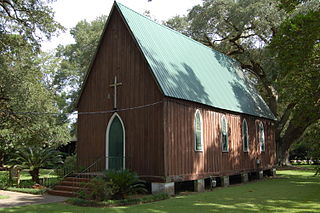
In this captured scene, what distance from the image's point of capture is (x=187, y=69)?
59.8 ft

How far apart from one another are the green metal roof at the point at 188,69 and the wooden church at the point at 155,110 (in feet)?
0.23

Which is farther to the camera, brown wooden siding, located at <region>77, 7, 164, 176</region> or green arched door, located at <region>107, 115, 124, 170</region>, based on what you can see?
green arched door, located at <region>107, 115, 124, 170</region>

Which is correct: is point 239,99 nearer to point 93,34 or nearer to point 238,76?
point 238,76

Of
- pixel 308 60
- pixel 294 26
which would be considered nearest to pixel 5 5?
pixel 294 26

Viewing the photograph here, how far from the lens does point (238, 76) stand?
992 inches

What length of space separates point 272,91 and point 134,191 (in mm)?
21736

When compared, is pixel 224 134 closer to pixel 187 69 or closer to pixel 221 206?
pixel 187 69

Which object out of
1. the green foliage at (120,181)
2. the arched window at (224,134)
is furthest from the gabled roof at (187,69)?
the green foliage at (120,181)

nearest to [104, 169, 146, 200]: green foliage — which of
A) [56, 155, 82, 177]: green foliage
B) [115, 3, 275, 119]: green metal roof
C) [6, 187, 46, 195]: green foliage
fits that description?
[6, 187, 46, 195]: green foliage

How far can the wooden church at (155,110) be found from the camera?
49.2 feet

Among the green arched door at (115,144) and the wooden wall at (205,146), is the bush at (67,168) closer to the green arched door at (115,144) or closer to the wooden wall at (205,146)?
the green arched door at (115,144)

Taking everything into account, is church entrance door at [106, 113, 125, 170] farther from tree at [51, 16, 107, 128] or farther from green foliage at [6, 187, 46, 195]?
tree at [51, 16, 107, 128]

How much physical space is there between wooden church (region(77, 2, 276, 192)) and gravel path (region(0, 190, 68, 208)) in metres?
3.35

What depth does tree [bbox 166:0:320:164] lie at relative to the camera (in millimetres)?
17391
